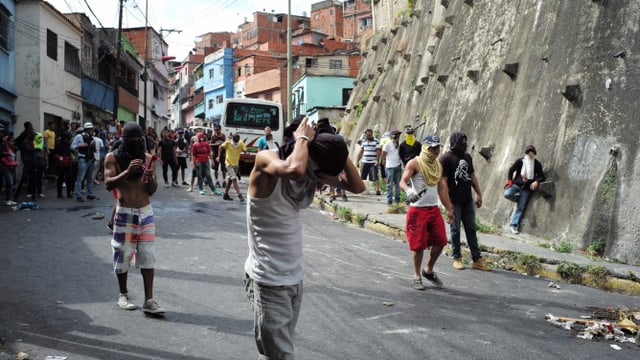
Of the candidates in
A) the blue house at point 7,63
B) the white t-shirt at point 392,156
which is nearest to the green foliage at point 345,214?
the white t-shirt at point 392,156

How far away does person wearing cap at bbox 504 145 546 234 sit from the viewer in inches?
427

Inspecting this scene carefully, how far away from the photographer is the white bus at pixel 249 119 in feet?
78.6

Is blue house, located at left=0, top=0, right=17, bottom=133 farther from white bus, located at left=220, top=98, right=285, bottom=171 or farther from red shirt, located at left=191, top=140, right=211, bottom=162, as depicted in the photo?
red shirt, located at left=191, top=140, right=211, bottom=162

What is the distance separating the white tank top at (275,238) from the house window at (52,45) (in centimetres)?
2437

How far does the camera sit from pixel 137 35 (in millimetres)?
54094

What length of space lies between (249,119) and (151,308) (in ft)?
63.5

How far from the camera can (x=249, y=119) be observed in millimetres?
24453

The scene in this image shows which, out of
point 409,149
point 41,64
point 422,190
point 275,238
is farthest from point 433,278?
point 41,64

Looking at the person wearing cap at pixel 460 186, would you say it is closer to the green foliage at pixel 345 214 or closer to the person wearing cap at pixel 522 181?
the person wearing cap at pixel 522 181

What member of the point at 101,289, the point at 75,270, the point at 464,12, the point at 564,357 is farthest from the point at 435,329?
the point at 464,12

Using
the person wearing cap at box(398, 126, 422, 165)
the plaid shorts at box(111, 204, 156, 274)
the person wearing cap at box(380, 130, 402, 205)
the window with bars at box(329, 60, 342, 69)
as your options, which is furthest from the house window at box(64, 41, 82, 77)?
the window with bars at box(329, 60, 342, 69)

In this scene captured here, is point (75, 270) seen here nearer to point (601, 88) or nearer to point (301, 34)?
point (601, 88)

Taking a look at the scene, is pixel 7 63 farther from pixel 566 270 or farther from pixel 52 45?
pixel 566 270

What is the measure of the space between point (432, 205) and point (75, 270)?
183 inches
